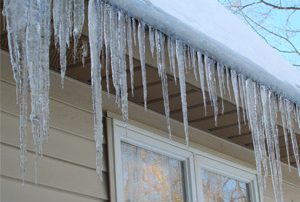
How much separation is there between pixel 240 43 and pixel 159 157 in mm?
1293

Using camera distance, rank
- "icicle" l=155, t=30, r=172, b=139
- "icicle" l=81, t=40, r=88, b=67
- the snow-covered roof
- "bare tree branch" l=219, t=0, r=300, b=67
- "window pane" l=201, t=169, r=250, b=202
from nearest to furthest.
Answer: the snow-covered roof
"icicle" l=155, t=30, r=172, b=139
"icicle" l=81, t=40, r=88, b=67
"window pane" l=201, t=169, r=250, b=202
"bare tree branch" l=219, t=0, r=300, b=67

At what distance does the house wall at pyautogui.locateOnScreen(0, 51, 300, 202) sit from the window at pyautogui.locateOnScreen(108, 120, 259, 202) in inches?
3.7

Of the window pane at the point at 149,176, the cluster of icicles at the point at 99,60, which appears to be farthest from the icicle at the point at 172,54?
the window pane at the point at 149,176

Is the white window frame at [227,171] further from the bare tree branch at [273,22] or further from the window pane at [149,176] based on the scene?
the bare tree branch at [273,22]

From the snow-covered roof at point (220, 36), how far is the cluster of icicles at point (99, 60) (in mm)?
54

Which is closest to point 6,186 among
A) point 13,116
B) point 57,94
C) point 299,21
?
Answer: point 13,116

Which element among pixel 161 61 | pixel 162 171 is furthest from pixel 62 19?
pixel 162 171

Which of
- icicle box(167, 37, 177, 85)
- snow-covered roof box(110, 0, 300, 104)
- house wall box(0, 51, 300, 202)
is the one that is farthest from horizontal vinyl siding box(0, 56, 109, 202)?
snow-covered roof box(110, 0, 300, 104)

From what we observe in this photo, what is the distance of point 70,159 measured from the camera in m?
3.59

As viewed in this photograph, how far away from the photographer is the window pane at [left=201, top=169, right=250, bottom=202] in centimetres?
479

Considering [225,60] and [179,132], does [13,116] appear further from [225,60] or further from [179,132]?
[179,132]

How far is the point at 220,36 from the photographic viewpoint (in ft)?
10.3

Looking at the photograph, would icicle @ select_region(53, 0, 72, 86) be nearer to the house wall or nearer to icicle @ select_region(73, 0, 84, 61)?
icicle @ select_region(73, 0, 84, 61)

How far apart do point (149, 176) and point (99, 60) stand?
1.58m
